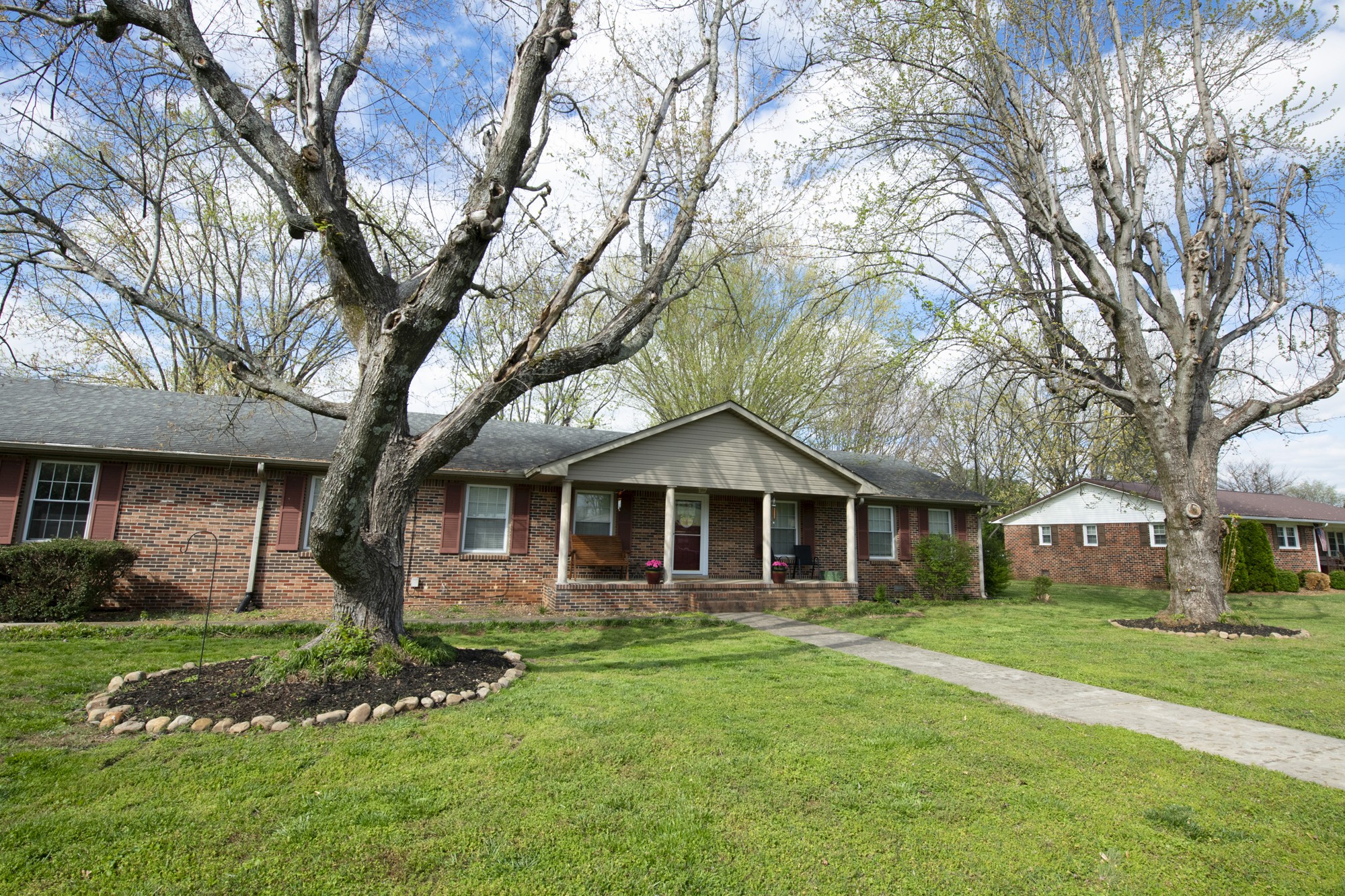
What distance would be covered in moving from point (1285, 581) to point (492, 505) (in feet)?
84.2

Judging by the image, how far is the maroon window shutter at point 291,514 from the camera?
1194cm

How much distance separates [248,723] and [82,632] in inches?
246

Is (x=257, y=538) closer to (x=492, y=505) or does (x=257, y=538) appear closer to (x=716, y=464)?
(x=492, y=505)

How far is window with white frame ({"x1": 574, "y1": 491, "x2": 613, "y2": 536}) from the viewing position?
47.1 ft

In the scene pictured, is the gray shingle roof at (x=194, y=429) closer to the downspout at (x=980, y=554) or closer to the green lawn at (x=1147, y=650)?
the downspout at (x=980, y=554)

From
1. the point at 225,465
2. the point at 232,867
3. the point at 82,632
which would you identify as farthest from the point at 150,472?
the point at 232,867

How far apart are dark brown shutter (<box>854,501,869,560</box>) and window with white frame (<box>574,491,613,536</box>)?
6.36 m

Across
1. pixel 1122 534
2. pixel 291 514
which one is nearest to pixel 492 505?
pixel 291 514

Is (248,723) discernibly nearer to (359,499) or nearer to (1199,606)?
(359,499)

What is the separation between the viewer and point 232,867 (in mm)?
2973

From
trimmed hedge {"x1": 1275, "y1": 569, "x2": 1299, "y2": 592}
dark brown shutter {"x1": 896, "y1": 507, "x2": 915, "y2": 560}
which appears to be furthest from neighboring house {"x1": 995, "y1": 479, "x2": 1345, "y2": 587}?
dark brown shutter {"x1": 896, "y1": 507, "x2": 915, "y2": 560}

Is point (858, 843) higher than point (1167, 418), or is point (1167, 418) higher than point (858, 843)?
point (1167, 418)

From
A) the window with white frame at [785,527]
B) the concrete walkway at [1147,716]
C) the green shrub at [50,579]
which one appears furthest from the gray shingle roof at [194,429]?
the concrete walkway at [1147,716]

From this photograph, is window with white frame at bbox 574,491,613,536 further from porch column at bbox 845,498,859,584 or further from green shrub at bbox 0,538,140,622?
green shrub at bbox 0,538,140,622
